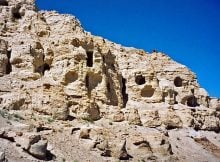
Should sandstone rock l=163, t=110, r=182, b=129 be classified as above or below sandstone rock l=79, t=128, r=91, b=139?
above

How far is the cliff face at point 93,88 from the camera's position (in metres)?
32.6

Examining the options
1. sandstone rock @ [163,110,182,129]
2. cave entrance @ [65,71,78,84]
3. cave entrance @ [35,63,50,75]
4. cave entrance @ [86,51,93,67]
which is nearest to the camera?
cave entrance @ [65,71,78,84]

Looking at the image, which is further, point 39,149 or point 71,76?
point 71,76

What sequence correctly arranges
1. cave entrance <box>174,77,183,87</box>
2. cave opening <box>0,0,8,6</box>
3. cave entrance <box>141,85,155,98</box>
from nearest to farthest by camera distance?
cave opening <box>0,0,8,6</box>
cave entrance <box>141,85,155,98</box>
cave entrance <box>174,77,183,87</box>

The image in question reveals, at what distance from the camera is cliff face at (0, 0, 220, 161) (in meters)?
32.6

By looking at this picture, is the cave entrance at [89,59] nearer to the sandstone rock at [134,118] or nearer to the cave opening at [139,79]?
the sandstone rock at [134,118]

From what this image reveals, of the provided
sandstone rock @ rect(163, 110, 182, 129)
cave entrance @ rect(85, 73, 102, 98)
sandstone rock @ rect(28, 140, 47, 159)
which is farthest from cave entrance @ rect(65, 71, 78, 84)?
sandstone rock @ rect(28, 140, 47, 159)

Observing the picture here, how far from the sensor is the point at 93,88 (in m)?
42.1

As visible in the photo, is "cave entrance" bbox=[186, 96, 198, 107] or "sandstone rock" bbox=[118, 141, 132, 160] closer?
"sandstone rock" bbox=[118, 141, 132, 160]

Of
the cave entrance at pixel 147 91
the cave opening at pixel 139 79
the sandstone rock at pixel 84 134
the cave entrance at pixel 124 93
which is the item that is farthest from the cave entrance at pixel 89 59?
the sandstone rock at pixel 84 134

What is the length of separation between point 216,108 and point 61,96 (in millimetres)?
28242

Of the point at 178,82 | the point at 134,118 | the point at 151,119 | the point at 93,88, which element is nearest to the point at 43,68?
the point at 93,88

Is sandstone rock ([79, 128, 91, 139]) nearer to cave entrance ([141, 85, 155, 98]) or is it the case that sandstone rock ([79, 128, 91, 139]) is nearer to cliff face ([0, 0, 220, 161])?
cliff face ([0, 0, 220, 161])

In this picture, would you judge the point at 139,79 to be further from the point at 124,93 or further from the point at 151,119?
the point at 151,119
